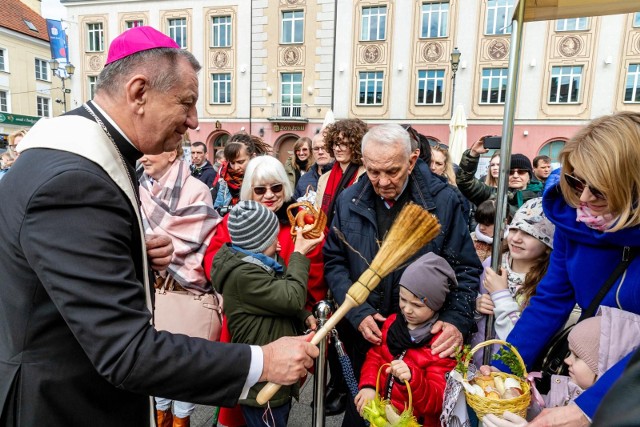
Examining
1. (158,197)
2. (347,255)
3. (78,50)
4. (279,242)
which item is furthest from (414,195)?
(78,50)

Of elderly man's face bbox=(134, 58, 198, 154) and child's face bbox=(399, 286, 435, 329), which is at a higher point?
elderly man's face bbox=(134, 58, 198, 154)

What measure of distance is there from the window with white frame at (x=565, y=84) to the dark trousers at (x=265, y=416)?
21.3 metres

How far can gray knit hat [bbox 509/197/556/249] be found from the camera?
2.35 meters

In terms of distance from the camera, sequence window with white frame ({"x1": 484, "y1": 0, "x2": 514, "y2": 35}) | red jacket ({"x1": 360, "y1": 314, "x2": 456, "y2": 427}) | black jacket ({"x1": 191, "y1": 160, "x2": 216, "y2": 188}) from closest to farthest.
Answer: red jacket ({"x1": 360, "y1": 314, "x2": 456, "y2": 427}), black jacket ({"x1": 191, "y1": 160, "x2": 216, "y2": 188}), window with white frame ({"x1": 484, "y1": 0, "x2": 514, "y2": 35})

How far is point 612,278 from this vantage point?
1.60 m

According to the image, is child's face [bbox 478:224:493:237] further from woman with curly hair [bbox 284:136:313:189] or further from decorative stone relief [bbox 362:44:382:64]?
decorative stone relief [bbox 362:44:382:64]

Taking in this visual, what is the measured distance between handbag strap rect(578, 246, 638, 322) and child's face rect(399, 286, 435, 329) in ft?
2.37

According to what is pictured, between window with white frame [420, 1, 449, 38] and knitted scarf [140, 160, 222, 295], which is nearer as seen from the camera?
knitted scarf [140, 160, 222, 295]

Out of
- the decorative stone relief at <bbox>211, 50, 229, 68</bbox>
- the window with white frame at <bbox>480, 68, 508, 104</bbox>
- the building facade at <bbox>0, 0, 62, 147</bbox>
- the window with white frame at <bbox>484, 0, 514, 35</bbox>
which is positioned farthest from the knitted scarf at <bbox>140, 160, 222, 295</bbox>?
the building facade at <bbox>0, 0, 62, 147</bbox>

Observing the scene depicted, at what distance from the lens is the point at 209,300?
2.84 m

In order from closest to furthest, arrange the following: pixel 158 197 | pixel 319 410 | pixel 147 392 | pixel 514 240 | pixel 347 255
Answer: pixel 147 392
pixel 319 410
pixel 514 240
pixel 347 255
pixel 158 197

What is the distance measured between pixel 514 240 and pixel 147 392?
2.12 metres

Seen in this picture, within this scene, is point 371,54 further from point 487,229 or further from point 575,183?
point 575,183

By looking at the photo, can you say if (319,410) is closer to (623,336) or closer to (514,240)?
(623,336)
